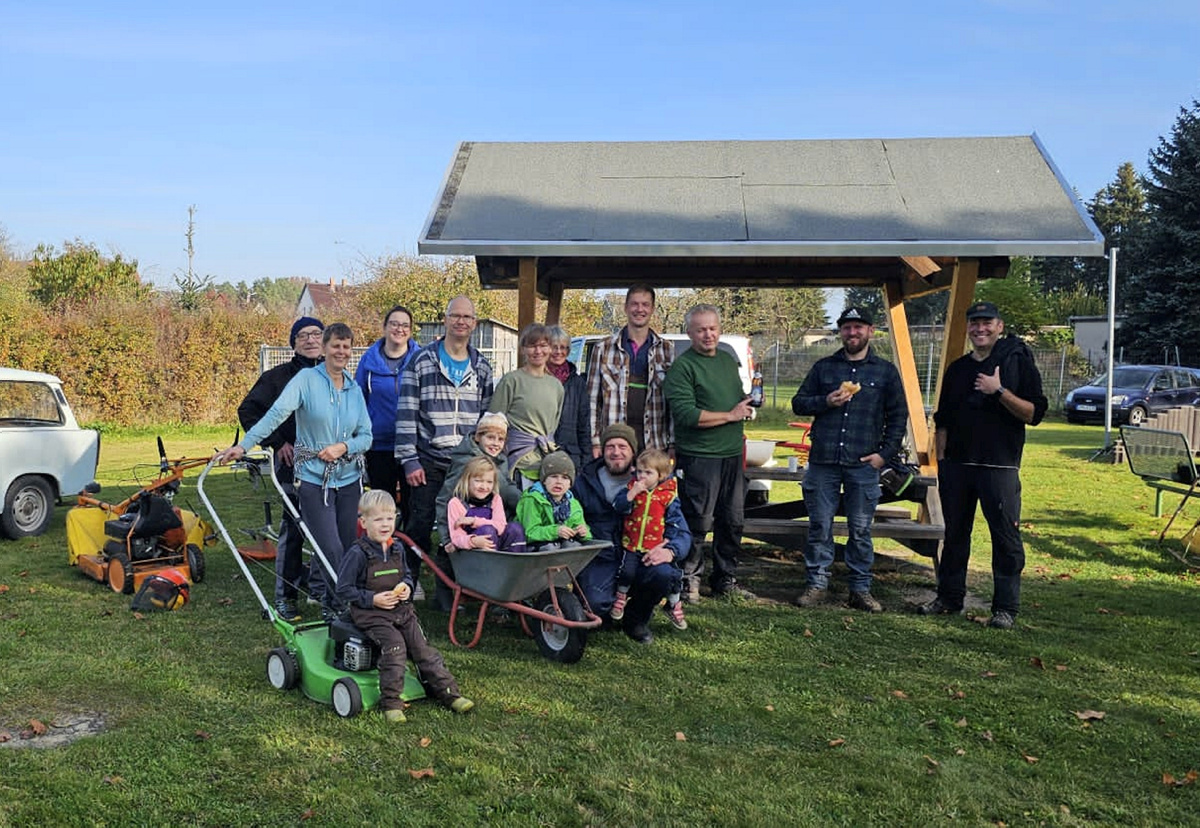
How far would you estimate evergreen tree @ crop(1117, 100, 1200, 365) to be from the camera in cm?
2995

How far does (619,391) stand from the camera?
622 cm

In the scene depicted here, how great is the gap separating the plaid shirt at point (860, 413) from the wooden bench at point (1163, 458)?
388 centimetres

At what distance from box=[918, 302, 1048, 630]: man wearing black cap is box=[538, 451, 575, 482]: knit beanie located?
2.50 metres

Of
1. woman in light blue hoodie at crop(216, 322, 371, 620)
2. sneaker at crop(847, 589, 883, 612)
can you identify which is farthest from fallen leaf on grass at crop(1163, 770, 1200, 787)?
woman in light blue hoodie at crop(216, 322, 371, 620)

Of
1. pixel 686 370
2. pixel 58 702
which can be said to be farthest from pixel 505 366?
pixel 58 702

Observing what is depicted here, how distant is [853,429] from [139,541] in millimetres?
5124

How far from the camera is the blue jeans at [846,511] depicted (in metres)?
6.16

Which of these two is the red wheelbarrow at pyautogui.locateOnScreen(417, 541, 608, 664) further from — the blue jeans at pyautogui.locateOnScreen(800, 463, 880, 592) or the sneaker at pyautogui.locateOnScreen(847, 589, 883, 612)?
the sneaker at pyautogui.locateOnScreen(847, 589, 883, 612)

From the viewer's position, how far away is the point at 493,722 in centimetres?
420

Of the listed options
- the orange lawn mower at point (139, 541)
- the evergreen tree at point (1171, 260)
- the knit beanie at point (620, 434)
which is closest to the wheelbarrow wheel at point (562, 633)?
the knit beanie at point (620, 434)

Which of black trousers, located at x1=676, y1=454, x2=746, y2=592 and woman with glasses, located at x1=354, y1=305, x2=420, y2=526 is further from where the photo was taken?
woman with glasses, located at x1=354, y1=305, x2=420, y2=526

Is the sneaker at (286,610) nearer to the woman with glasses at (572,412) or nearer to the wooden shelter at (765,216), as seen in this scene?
the woman with glasses at (572,412)

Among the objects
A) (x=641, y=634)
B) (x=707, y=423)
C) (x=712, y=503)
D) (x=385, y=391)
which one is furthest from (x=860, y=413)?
(x=385, y=391)

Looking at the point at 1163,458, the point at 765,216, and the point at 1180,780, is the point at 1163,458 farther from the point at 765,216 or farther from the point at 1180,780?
the point at 1180,780
